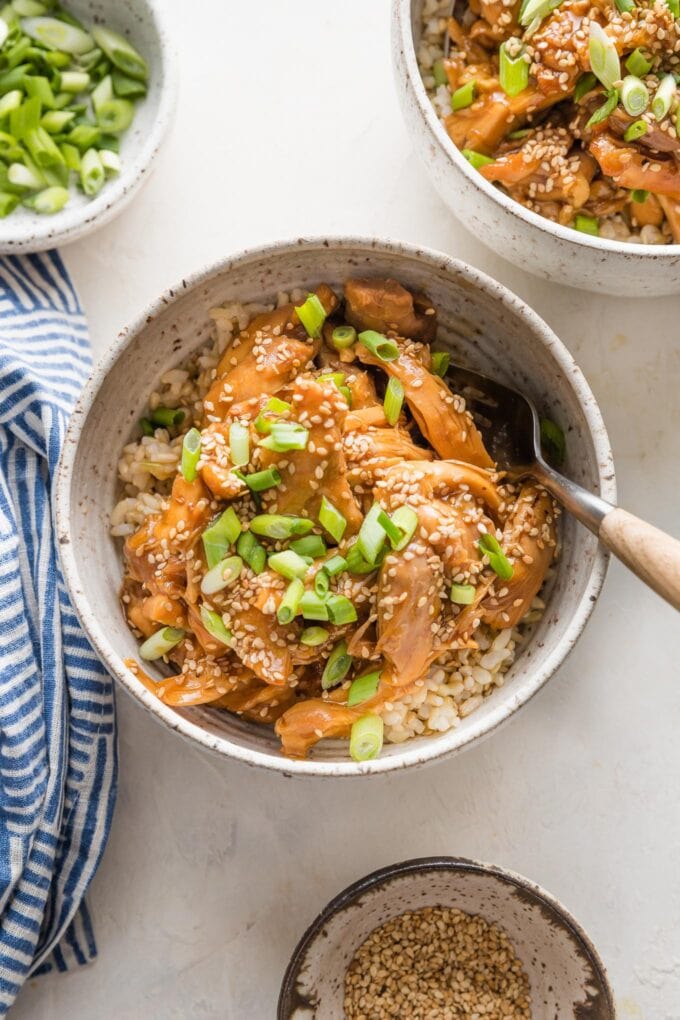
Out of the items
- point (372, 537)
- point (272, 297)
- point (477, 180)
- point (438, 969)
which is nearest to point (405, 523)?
point (372, 537)

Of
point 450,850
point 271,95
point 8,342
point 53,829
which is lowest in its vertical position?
point 450,850

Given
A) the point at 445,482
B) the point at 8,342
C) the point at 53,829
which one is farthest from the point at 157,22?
the point at 53,829

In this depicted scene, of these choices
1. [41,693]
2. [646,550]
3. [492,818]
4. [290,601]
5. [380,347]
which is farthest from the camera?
[492,818]

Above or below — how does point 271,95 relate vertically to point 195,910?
above

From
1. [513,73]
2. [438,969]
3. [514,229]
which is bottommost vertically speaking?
[438,969]

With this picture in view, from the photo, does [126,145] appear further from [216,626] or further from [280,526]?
[216,626]

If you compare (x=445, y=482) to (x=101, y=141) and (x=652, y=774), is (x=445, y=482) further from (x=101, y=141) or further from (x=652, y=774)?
(x=101, y=141)

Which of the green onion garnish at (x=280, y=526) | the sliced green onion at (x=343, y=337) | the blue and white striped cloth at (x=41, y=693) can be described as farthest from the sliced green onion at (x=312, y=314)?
the blue and white striped cloth at (x=41, y=693)

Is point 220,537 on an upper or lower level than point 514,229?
lower
